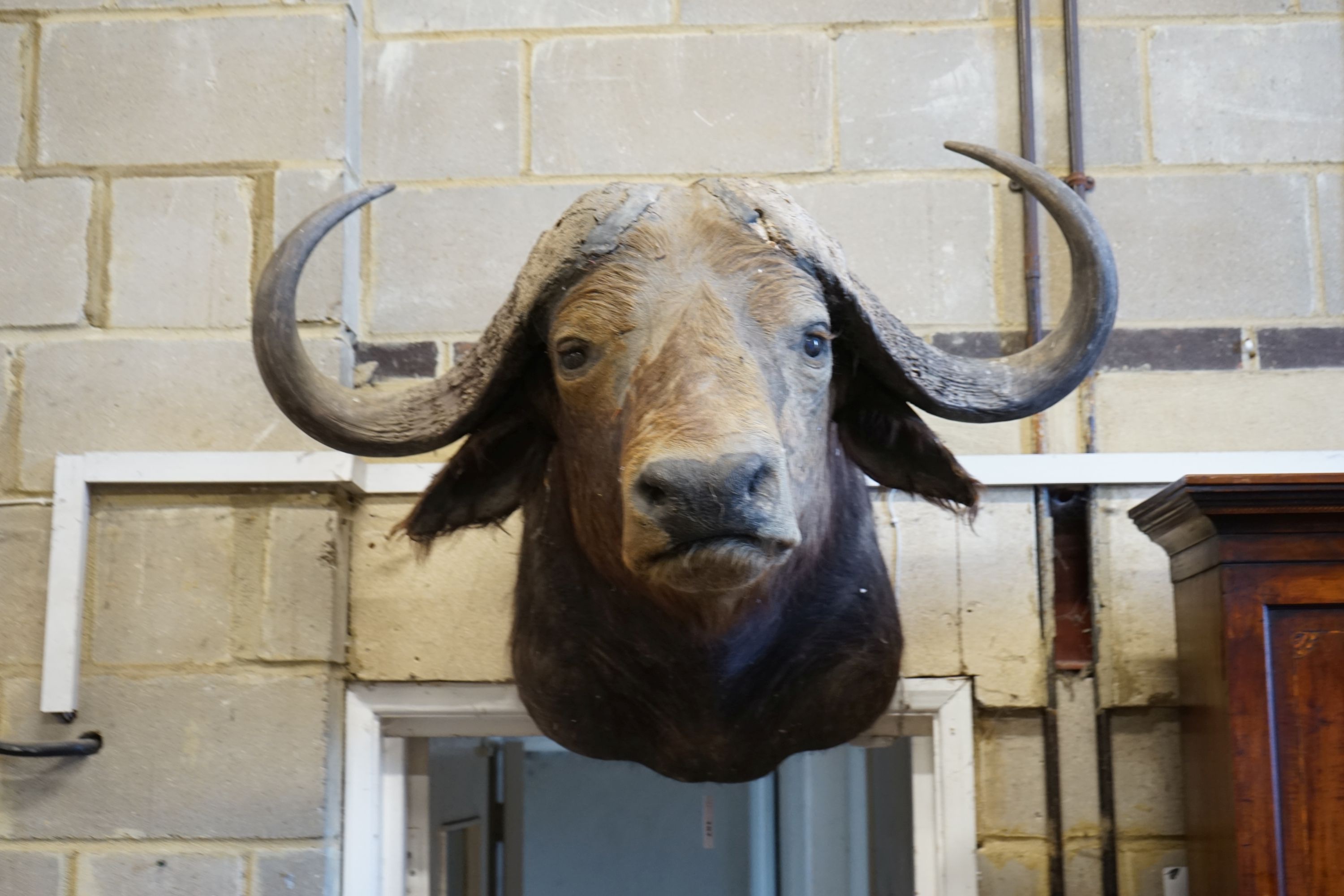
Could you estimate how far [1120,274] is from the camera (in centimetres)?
273

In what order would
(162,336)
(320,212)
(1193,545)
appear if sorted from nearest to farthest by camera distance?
(320,212) → (1193,545) → (162,336)

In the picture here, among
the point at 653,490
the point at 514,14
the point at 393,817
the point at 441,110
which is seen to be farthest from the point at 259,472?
the point at 653,490

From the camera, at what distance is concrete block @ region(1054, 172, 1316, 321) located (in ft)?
8.91

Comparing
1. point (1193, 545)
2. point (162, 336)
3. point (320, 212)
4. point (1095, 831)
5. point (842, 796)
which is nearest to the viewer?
point (320, 212)

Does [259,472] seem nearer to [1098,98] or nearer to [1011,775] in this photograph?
[1011,775]

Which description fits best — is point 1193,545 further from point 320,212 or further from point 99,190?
point 99,190

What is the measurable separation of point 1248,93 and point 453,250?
1792 mm

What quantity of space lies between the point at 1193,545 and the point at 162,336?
2.12 m

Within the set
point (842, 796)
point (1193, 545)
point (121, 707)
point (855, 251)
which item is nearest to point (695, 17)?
point (855, 251)

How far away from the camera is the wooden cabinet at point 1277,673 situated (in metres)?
1.97

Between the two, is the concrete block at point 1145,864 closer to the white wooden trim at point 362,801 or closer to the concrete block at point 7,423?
the white wooden trim at point 362,801

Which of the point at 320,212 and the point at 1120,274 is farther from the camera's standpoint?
the point at 1120,274

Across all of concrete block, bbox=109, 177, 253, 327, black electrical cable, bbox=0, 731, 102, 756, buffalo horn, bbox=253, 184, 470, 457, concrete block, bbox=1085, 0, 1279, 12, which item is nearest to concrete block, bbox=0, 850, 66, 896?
black electrical cable, bbox=0, 731, 102, 756

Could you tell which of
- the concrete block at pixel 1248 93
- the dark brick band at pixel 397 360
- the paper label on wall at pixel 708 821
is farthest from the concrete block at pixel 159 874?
the paper label on wall at pixel 708 821
